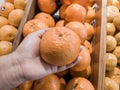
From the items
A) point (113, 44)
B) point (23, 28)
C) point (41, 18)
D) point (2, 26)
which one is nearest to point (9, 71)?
point (23, 28)

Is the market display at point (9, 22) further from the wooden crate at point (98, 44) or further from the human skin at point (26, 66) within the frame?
the human skin at point (26, 66)

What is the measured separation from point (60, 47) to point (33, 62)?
6.0 inches

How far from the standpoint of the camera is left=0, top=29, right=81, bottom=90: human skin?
773 millimetres

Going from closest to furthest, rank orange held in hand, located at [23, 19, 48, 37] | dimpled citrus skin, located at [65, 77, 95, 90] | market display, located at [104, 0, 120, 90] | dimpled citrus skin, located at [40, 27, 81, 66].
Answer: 1. dimpled citrus skin, located at [40, 27, 81, 66]
2. dimpled citrus skin, located at [65, 77, 95, 90]
3. orange held in hand, located at [23, 19, 48, 37]
4. market display, located at [104, 0, 120, 90]

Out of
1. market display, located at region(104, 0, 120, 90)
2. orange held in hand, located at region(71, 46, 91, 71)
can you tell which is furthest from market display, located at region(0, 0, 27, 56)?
market display, located at region(104, 0, 120, 90)

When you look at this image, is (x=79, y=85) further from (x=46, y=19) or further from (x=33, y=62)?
(x=46, y=19)

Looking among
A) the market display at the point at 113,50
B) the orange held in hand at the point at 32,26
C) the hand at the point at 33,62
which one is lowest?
the market display at the point at 113,50

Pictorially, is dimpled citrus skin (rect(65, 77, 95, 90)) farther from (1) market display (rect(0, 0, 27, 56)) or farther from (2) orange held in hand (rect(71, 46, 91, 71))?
(1) market display (rect(0, 0, 27, 56))

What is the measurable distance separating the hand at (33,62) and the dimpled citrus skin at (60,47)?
0.18 ft

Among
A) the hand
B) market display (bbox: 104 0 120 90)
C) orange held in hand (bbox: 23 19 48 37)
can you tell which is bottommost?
market display (bbox: 104 0 120 90)

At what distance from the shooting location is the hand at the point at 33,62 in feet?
2.53

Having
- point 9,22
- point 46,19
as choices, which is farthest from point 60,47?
point 9,22

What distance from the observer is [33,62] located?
78 cm

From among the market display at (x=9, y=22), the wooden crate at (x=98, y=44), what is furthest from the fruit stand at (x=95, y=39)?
the market display at (x=9, y=22)
